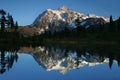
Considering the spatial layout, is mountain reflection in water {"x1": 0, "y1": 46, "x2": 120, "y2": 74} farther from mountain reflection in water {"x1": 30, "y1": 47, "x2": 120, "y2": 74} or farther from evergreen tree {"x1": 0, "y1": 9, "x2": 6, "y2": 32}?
evergreen tree {"x1": 0, "y1": 9, "x2": 6, "y2": 32}

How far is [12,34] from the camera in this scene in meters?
151

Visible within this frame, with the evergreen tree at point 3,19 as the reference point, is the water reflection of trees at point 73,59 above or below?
below

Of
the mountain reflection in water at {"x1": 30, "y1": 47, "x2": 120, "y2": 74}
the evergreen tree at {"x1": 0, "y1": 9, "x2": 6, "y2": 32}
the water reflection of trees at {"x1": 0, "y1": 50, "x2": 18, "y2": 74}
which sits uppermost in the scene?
the evergreen tree at {"x1": 0, "y1": 9, "x2": 6, "y2": 32}

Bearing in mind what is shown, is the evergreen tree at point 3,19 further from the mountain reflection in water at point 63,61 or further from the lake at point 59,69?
the lake at point 59,69

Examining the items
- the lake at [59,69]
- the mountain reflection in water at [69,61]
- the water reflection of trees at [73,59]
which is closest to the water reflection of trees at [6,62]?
the lake at [59,69]

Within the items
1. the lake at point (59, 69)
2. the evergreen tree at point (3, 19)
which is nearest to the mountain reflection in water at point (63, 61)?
the lake at point (59, 69)

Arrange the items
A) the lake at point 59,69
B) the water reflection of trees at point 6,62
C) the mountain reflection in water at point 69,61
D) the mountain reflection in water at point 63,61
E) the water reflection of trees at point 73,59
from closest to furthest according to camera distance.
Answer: the lake at point 59,69
the water reflection of trees at point 6,62
the mountain reflection in water at point 63,61
the mountain reflection in water at point 69,61
the water reflection of trees at point 73,59

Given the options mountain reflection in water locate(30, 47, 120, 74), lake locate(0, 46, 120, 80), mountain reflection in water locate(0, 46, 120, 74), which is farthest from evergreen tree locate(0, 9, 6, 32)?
lake locate(0, 46, 120, 80)

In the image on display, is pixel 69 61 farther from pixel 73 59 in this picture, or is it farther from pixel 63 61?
pixel 73 59

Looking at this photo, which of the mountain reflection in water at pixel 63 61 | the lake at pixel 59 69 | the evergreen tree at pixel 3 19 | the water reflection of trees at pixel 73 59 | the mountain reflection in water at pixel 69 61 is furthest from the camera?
the evergreen tree at pixel 3 19

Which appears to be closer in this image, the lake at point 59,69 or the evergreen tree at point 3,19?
the lake at point 59,69

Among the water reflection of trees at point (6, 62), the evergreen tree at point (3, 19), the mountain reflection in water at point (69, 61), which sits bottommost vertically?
the mountain reflection in water at point (69, 61)

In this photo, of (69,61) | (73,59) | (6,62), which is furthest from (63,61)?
(6,62)

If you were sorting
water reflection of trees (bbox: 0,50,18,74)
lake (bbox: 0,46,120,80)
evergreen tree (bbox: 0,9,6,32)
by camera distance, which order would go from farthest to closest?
evergreen tree (bbox: 0,9,6,32), water reflection of trees (bbox: 0,50,18,74), lake (bbox: 0,46,120,80)
